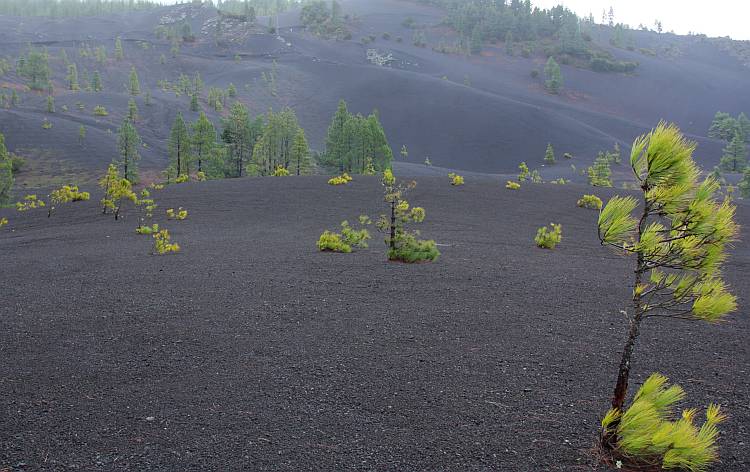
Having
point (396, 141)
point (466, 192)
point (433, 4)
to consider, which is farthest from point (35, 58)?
point (433, 4)

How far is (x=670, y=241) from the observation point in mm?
3607

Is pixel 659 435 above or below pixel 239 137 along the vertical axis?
below

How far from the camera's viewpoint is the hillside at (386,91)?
5619cm

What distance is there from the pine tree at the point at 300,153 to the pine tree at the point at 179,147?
7.82 metres

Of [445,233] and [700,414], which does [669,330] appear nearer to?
[700,414]

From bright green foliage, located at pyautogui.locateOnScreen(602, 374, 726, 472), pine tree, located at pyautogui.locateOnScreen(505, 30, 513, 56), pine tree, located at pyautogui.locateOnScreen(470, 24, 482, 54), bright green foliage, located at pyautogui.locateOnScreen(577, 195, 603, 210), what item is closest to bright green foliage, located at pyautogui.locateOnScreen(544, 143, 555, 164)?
bright green foliage, located at pyautogui.locateOnScreen(577, 195, 603, 210)

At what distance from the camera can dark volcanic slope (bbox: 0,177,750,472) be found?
403cm

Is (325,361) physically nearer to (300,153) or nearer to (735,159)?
(300,153)

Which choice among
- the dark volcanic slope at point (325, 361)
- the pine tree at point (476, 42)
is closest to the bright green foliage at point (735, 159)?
the dark volcanic slope at point (325, 361)

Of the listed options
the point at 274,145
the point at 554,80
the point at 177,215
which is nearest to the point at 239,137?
the point at 274,145

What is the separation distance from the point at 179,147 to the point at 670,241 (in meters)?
36.7

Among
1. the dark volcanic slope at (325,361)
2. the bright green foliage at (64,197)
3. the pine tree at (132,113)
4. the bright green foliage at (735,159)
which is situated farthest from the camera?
the pine tree at (132,113)

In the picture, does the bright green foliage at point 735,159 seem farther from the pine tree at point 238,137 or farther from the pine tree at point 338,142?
the pine tree at point 238,137

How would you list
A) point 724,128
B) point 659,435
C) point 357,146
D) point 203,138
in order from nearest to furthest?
1. point 659,435
2. point 203,138
3. point 357,146
4. point 724,128
